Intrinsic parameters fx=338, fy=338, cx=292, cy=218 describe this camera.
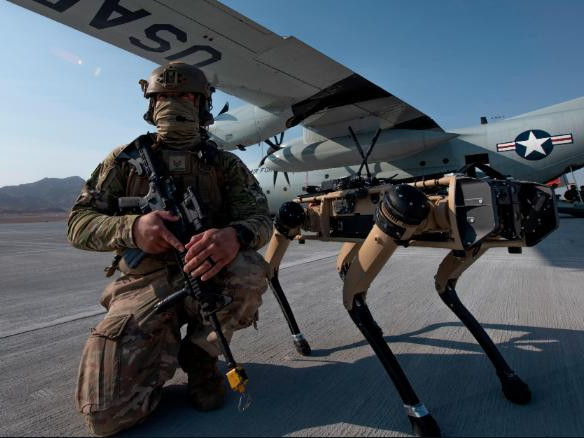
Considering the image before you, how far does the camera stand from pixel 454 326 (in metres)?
2.51

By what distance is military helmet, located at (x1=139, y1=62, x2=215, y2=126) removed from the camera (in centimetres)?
183

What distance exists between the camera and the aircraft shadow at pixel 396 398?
1.37 meters

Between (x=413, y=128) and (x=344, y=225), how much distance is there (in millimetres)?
8136

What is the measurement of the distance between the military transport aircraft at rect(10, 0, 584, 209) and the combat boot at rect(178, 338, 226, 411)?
588cm

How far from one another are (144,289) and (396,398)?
4.38 feet

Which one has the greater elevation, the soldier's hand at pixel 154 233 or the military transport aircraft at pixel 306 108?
the military transport aircraft at pixel 306 108

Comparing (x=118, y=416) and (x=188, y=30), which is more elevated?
(x=188, y=30)

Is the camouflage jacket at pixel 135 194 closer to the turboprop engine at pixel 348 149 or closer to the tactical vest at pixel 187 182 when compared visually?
the tactical vest at pixel 187 182

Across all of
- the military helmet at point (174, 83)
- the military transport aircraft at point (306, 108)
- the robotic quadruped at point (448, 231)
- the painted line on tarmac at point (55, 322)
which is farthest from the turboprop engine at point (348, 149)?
the military helmet at point (174, 83)

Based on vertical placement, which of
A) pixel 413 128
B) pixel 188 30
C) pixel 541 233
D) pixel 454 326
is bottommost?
pixel 454 326

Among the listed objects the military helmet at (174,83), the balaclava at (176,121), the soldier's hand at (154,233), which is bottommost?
the soldier's hand at (154,233)

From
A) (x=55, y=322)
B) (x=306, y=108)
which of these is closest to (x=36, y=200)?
(x=306, y=108)

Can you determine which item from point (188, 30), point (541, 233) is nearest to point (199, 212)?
point (541, 233)

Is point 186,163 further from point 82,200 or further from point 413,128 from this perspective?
point 413,128
